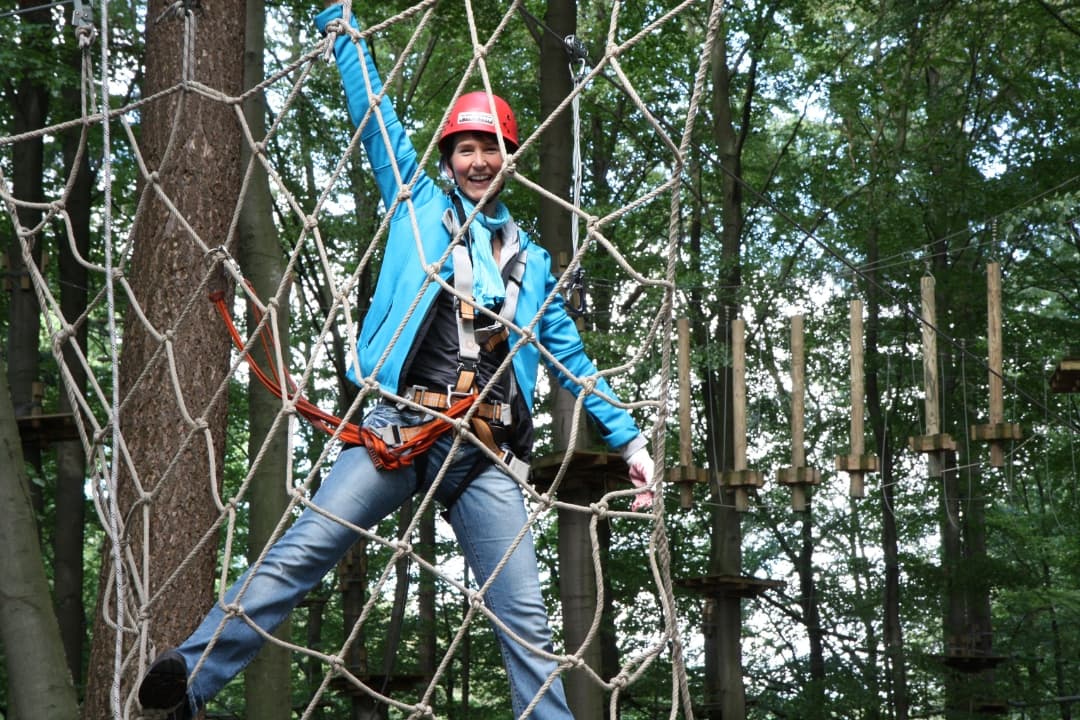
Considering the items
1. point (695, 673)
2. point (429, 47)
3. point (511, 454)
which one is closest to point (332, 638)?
point (695, 673)

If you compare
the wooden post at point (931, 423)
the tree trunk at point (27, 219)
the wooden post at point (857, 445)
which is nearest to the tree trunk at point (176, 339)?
the wooden post at point (931, 423)

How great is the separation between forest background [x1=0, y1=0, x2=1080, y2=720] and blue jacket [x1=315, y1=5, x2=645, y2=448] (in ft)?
19.2

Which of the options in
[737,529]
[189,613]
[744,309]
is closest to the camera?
[189,613]

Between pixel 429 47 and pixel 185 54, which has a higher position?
pixel 429 47

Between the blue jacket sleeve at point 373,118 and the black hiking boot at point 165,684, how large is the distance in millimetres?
869

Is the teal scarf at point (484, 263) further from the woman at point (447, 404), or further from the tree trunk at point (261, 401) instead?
the tree trunk at point (261, 401)

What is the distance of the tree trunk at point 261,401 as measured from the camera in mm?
5168

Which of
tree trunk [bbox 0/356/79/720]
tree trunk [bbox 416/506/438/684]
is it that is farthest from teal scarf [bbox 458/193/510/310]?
tree trunk [bbox 416/506/438/684]

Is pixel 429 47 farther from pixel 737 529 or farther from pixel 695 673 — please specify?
pixel 695 673

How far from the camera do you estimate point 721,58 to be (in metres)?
10.7

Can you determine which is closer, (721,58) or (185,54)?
(185,54)

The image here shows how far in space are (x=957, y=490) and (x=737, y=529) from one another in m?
2.56

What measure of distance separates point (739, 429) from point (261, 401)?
2.76m

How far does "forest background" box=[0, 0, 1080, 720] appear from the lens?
30.0 ft
